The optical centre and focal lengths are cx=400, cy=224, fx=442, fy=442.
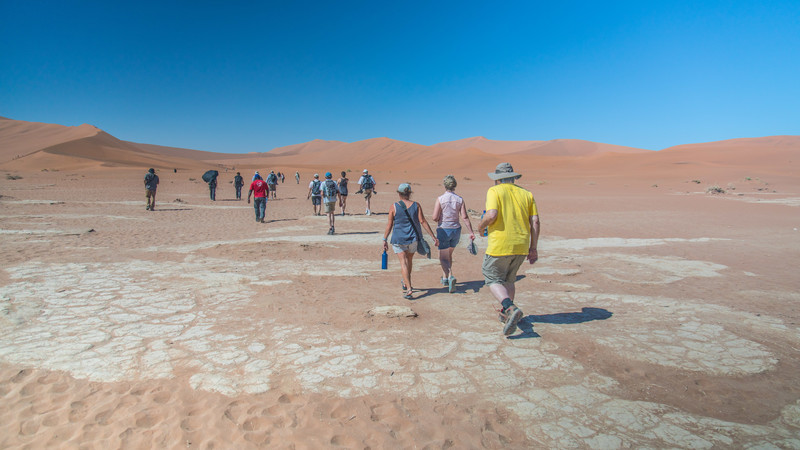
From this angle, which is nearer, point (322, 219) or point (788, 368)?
point (788, 368)

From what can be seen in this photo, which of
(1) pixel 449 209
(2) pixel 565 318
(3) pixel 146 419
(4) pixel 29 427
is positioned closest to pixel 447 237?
(1) pixel 449 209

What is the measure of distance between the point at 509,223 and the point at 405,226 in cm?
173

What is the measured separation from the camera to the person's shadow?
16.1 feet

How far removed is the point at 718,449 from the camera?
280 centimetres

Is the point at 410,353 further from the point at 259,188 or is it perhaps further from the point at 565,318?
the point at 259,188

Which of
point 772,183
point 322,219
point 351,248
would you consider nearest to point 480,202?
point 322,219

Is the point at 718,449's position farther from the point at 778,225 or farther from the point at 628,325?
the point at 778,225

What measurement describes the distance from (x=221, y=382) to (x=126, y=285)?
147 inches

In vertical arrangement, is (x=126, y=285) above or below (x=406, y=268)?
below

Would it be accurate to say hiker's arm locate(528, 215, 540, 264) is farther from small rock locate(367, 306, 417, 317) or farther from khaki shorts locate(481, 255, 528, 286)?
small rock locate(367, 306, 417, 317)

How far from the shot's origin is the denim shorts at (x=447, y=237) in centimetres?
624

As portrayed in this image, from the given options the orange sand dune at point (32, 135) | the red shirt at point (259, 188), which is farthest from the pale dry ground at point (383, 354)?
the orange sand dune at point (32, 135)

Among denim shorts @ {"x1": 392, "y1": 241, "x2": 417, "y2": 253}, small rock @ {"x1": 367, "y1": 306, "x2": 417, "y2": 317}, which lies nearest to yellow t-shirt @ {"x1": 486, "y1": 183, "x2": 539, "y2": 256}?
small rock @ {"x1": 367, "y1": 306, "x2": 417, "y2": 317}

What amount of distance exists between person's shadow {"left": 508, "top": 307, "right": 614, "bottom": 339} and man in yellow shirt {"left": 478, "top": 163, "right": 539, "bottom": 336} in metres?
0.41
